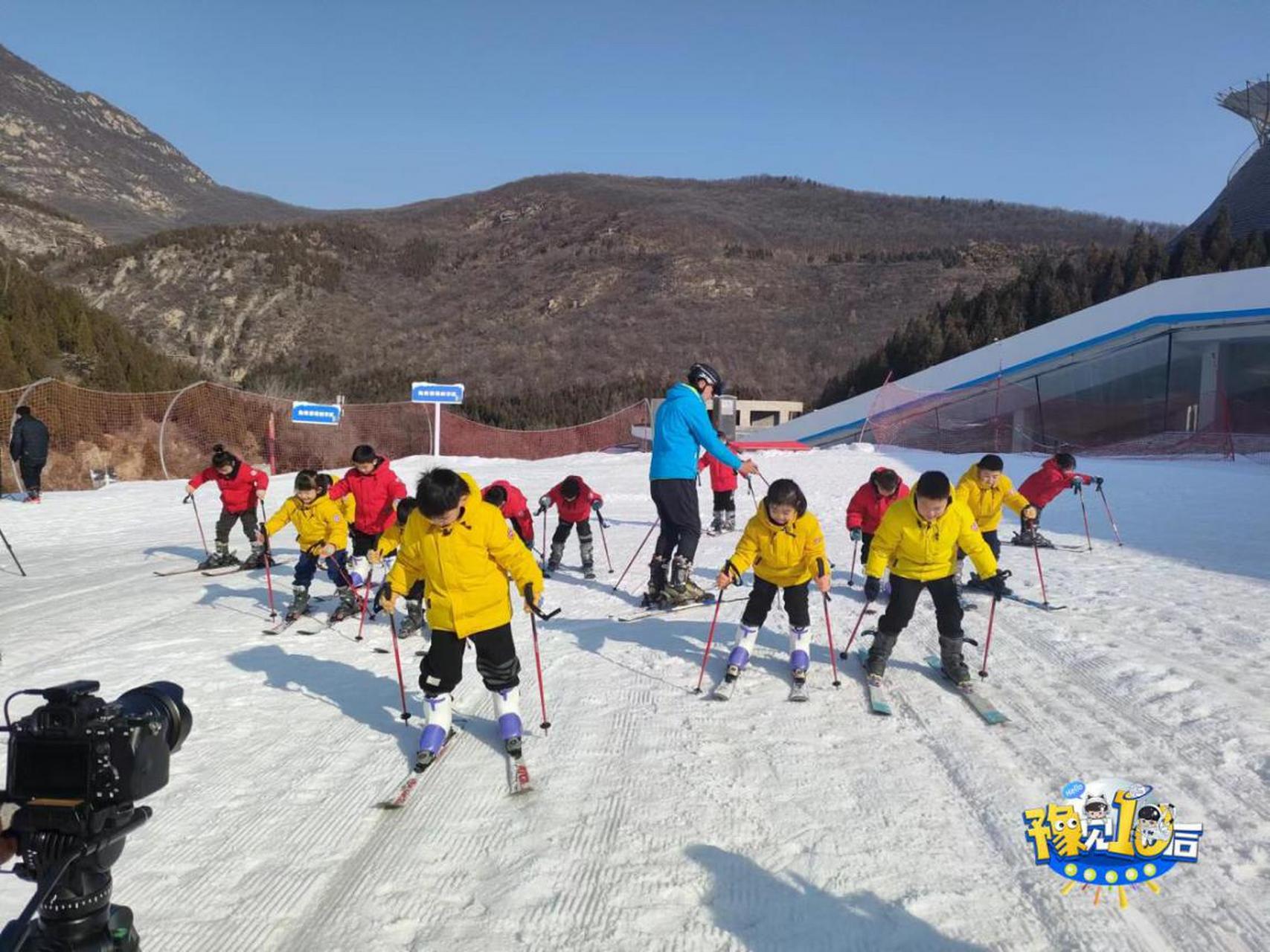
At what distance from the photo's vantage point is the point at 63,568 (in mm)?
10039

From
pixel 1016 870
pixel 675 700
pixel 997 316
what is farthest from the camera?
pixel 997 316

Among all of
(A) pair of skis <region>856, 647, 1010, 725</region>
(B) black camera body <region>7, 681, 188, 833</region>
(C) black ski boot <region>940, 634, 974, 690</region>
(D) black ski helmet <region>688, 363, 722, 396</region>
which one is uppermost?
(D) black ski helmet <region>688, 363, 722, 396</region>

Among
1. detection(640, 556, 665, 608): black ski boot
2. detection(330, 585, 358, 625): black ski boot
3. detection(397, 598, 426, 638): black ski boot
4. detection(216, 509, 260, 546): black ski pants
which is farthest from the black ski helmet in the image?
detection(216, 509, 260, 546): black ski pants

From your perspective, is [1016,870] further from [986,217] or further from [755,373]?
[986,217]

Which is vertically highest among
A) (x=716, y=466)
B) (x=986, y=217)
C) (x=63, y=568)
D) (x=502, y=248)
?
(x=986, y=217)

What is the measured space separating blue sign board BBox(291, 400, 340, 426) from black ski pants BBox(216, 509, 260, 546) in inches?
299

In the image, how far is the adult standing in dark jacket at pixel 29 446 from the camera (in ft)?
46.7

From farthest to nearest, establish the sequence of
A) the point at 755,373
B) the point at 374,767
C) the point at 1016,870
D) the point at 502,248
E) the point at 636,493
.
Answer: the point at 502,248 < the point at 755,373 < the point at 636,493 < the point at 374,767 < the point at 1016,870

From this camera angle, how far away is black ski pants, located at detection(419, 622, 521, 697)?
4.04 m

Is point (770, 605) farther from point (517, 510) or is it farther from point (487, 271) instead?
point (487, 271)

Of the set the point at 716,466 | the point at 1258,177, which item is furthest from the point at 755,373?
the point at 716,466

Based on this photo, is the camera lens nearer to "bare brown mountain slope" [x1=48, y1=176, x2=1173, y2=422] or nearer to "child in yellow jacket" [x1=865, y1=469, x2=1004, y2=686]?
"child in yellow jacket" [x1=865, y1=469, x2=1004, y2=686]

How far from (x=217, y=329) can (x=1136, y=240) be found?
67.2 meters

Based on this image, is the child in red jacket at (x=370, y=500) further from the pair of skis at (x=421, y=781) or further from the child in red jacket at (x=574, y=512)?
the pair of skis at (x=421, y=781)
